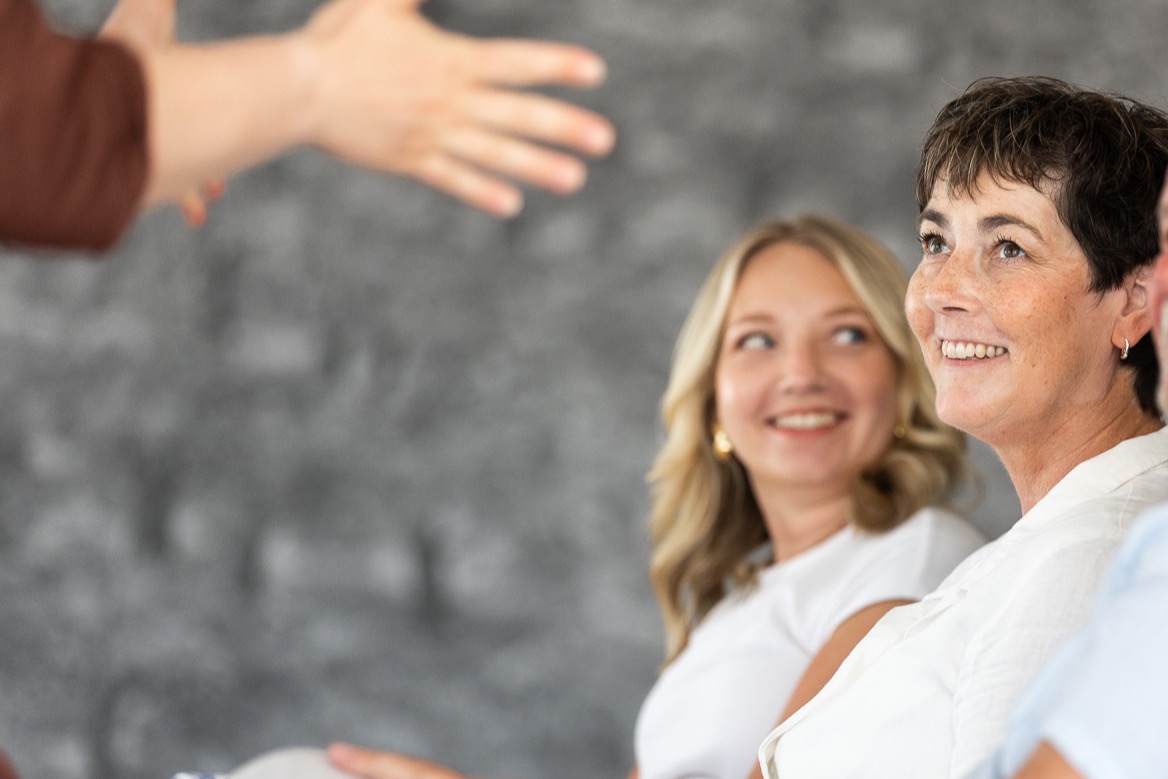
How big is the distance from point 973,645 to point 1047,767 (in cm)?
35

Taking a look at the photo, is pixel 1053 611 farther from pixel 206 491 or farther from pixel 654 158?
pixel 206 491

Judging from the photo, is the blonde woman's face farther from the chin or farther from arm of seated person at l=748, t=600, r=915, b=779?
the chin

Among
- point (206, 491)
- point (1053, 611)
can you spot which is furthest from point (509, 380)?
point (1053, 611)

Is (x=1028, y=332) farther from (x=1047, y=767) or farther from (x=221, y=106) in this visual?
(x=221, y=106)

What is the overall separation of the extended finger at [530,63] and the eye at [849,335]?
1623mm

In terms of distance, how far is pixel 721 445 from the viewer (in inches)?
109

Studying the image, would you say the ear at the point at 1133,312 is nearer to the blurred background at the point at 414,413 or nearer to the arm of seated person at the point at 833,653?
the arm of seated person at the point at 833,653

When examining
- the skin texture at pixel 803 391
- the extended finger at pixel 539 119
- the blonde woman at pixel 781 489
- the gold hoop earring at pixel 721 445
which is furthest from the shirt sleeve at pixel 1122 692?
the gold hoop earring at pixel 721 445

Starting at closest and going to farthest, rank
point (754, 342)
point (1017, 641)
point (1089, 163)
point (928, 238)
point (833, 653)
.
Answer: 1. point (1017, 641)
2. point (1089, 163)
3. point (928, 238)
4. point (833, 653)
5. point (754, 342)

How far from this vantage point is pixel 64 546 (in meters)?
4.18

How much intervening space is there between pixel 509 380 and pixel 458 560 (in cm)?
54

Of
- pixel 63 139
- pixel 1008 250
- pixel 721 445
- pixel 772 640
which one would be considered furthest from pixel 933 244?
pixel 63 139

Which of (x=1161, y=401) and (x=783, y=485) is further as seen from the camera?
(x=783, y=485)

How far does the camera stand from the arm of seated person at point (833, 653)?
6.40 ft
